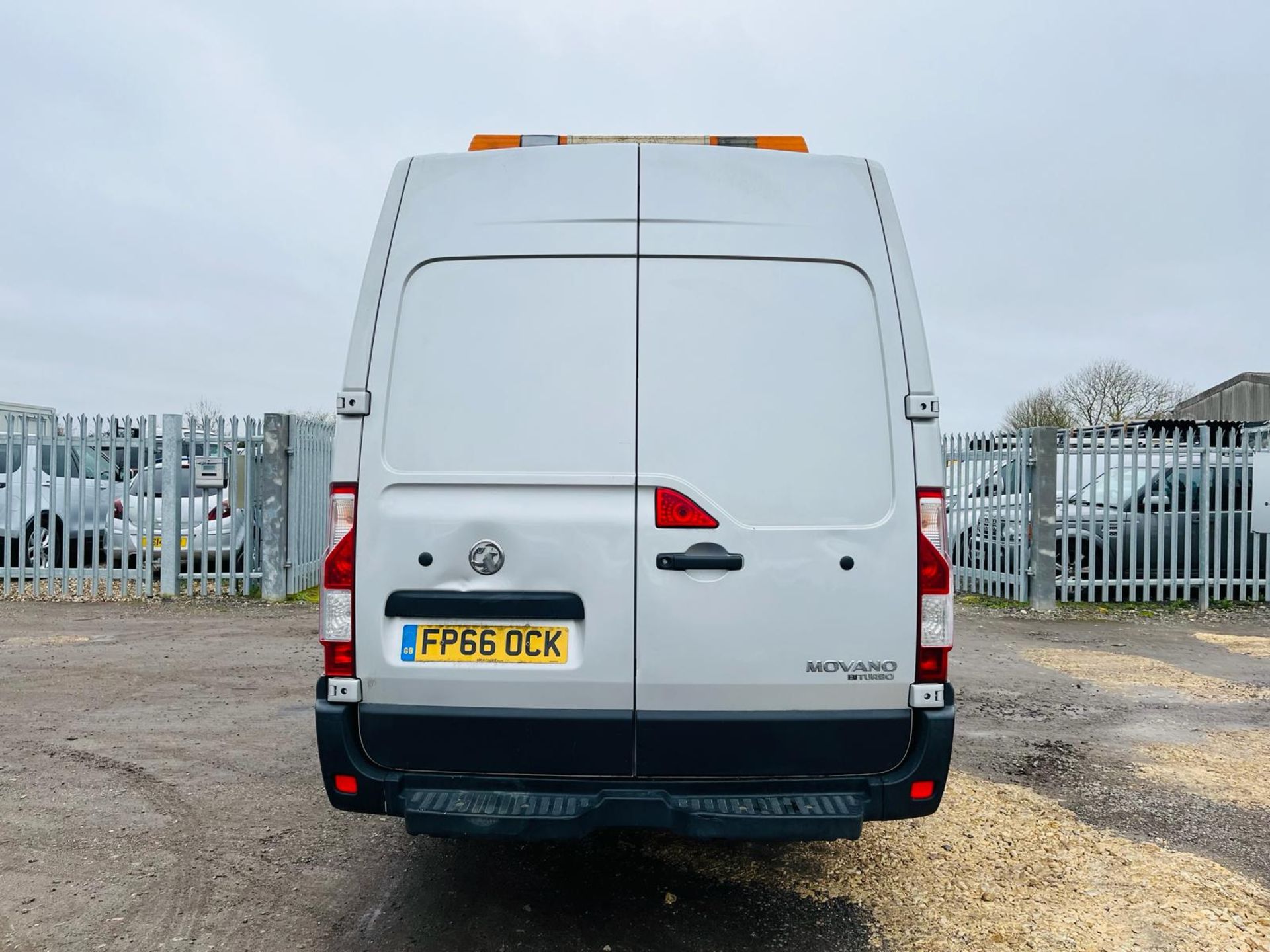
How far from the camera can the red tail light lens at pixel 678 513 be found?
2.59 m

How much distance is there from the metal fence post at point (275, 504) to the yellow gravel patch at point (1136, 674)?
25.7ft

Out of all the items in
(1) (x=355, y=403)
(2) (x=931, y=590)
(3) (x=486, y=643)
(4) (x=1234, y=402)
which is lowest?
(3) (x=486, y=643)

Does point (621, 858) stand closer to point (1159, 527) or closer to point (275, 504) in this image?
point (275, 504)

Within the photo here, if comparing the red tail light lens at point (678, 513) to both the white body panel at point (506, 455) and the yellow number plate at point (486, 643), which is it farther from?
the yellow number plate at point (486, 643)

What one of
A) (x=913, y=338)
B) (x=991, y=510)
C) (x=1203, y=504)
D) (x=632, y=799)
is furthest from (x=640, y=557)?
(x=1203, y=504)

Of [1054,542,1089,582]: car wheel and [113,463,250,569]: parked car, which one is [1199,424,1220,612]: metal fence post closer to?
[1054,542,1089,582]: car wheel

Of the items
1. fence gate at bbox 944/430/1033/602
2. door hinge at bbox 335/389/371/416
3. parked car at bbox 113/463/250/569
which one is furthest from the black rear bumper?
parked car at bbox 113/463/250/569

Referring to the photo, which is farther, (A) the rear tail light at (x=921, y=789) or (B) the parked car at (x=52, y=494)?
(B) the parked car at (x=52, y=494)

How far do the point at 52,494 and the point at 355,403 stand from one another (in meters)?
9.60

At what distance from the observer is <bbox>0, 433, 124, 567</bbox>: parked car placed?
10.0 meters

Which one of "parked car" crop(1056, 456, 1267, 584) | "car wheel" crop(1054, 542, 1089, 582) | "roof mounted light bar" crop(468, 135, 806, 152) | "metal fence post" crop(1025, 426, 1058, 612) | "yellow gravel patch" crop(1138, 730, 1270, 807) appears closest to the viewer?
"roof mounted light bar" crop(468, 135, 806, 152)

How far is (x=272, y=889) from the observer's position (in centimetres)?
328

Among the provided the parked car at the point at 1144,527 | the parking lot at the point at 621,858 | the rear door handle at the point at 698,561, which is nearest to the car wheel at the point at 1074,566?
the parked car at the point at 1144,527

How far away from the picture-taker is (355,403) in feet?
8.68
